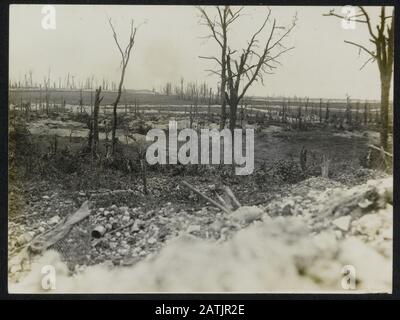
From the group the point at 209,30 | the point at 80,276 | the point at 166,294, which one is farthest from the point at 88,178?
the point at 209,30

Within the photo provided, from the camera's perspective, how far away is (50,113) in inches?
142

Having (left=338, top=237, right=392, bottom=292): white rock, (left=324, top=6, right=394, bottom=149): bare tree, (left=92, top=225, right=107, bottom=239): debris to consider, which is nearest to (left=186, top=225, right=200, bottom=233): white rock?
(left=92, top=225, right=107, bottom=239): debris

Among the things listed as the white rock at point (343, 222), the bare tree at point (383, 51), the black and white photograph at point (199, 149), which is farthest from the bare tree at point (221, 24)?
the white rock at point (343, 222)

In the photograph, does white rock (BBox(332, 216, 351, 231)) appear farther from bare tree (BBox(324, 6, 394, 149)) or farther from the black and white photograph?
bare tree (BBox(324, 6, 394, 149))

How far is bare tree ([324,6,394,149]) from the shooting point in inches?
139

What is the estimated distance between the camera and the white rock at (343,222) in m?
3.48

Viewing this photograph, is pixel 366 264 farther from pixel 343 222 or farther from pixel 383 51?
pixel 383 51

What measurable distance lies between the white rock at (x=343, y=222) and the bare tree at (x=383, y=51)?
64 cm

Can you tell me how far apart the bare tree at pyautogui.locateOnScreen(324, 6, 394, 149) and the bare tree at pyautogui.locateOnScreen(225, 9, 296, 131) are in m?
0.45

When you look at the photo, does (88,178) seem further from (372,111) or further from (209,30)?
(372,111)

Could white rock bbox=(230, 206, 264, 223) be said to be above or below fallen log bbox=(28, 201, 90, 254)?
above

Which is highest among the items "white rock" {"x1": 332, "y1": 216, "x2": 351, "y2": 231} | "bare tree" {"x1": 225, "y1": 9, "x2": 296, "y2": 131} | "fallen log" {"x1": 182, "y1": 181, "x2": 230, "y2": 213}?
"bare tree" {"x1": 225, "y1": 9, "x2": 296, "y2": 131}
